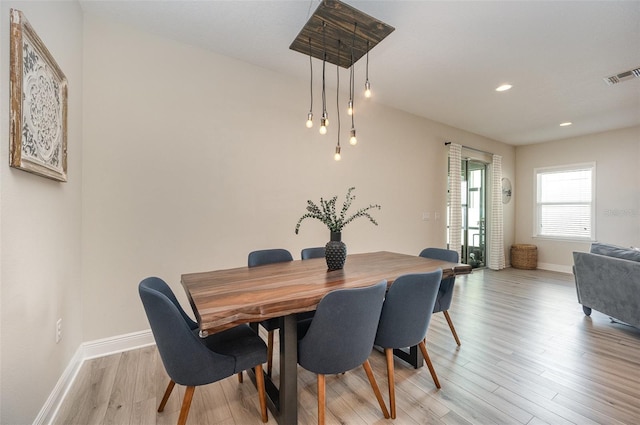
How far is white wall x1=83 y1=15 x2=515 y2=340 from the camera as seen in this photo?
2.28 metres

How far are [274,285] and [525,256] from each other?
6.40 meters

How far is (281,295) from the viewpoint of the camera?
1.39 m

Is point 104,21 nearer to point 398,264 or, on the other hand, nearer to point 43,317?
point 43,317

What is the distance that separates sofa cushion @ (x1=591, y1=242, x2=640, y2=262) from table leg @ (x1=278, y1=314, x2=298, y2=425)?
3.50m

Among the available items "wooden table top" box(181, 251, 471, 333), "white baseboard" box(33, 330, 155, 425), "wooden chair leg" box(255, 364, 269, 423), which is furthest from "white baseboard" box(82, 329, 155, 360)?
"wooden chair leg" box(255, 364, 269, 423)

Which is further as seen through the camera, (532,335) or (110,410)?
(532,335)

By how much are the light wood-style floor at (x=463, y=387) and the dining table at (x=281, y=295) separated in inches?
9.9

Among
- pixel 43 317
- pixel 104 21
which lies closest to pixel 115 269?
pixel 43 317

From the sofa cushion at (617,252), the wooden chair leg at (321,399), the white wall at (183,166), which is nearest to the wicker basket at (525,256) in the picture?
the sofa cushion at (617,252)

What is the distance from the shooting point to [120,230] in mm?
2342

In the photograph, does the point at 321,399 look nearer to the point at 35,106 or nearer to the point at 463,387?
the point at 463,387

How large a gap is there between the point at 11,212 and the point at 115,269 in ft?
4.09

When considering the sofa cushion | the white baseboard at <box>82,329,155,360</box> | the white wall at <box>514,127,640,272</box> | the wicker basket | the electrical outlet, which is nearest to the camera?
the electrical outlet

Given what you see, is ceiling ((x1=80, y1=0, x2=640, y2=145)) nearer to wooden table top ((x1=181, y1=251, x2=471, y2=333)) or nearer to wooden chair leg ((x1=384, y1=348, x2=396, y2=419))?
wooden table top ((x1=181, y1=251, x2=471, y2=333))
